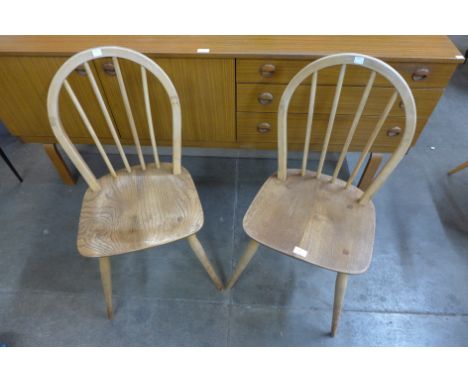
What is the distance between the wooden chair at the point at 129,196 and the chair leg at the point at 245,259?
0.41 feet

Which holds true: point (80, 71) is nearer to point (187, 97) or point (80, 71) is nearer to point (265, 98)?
point (187, 97)

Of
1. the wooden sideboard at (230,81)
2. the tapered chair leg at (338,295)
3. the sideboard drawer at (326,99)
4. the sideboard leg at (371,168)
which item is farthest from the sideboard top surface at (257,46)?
the tapered chair leg at (338,295)

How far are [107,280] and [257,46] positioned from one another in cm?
103

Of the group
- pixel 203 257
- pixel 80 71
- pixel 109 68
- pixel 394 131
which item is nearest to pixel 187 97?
pixel 109 68

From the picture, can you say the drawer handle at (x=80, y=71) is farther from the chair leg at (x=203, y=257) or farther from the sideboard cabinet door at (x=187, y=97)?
the chair leg at (x=203, y=257)

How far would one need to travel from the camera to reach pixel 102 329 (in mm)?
1155

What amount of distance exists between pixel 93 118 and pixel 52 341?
0.92 m

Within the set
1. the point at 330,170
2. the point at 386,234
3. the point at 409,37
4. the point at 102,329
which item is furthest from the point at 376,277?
the point at 102,329

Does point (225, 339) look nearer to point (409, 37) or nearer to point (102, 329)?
point (102, 329)

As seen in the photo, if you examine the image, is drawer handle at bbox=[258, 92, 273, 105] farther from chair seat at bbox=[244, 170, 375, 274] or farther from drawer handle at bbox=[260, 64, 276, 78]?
chair seat at bbox=[244, 170, 375, 274]

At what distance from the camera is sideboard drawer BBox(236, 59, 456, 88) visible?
102 centimetres

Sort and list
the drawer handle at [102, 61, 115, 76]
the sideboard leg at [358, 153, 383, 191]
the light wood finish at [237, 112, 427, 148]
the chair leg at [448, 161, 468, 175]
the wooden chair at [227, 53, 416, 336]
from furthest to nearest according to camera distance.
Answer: the chair leg at [448, 161, 468, 175]
the sideboard leg at [358, 153, 383, 191]
the light wood finish at [237, 112, 427, 148]
the drawer handle at [102, 61, 115, 76]
the wooden chair at [227, 53, 416, 336]

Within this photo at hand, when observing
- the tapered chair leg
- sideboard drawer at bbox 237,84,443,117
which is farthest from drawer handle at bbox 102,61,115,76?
the tapered chair leg

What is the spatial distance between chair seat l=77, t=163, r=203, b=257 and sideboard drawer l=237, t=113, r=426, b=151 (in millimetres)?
390
